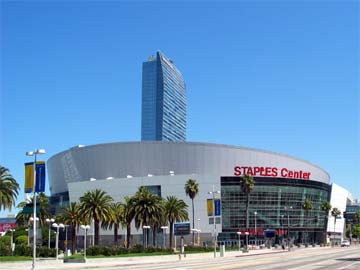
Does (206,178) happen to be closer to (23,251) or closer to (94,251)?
(94,251)

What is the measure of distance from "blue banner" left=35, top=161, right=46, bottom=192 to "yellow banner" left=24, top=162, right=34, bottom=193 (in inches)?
19.7

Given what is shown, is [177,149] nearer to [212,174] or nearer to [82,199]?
[212,174]

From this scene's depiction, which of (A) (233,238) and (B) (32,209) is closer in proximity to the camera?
(B) (32,209)

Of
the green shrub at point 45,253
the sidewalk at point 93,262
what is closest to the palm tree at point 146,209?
the sidewalk at point 93,262

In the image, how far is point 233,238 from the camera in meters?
160

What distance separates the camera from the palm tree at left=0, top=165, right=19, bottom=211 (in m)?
75.8

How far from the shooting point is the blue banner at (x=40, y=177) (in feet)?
141

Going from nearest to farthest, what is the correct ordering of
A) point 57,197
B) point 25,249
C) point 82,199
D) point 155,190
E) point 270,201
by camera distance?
point 25,249 < point 82,199 < point 155,190 < point 270,201 < point 57,197

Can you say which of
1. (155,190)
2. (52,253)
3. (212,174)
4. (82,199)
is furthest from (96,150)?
(52,253)

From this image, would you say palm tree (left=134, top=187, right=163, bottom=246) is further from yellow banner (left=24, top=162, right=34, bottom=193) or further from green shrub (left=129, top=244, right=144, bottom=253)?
yellow banner (left=24, top=162, right=34, bottom=193)

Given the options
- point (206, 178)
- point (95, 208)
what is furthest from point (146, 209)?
point (206, 178)

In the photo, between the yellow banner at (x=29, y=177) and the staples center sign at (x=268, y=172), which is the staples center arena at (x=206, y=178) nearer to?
the staples center sign at (x=268, y=172)

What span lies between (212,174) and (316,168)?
53.4 metres

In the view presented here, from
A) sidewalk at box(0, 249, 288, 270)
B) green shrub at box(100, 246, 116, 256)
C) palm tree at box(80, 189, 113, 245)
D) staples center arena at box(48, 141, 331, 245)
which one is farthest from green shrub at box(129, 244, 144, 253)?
staples center arena at box(48, 141, 331, 245)
